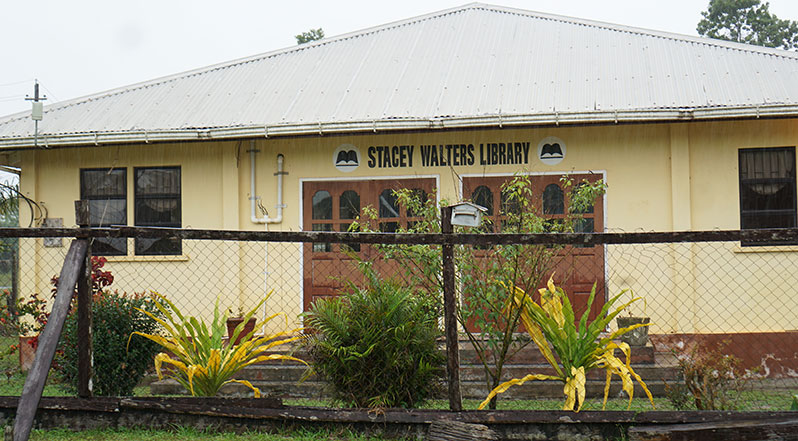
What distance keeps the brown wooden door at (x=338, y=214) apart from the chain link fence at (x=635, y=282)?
Result: 3 cm

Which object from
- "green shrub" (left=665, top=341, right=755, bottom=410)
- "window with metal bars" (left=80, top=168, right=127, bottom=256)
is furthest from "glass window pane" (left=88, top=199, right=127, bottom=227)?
"green shrub" (left=665, top=341, right=755, bottom=410)

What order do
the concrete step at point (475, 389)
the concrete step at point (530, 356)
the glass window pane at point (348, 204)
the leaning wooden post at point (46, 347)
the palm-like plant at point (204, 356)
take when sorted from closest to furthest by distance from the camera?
the leaning wooden post at point (46, 347) → the palm-like plant at point (204, 356) → the concrete step at point (475, 389) → the concrete step at point (530, 356) → the glass window pane at point (348, 204)

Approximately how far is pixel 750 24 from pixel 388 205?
86.9 feet

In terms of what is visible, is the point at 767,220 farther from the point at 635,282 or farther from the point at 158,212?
the point at 158,212

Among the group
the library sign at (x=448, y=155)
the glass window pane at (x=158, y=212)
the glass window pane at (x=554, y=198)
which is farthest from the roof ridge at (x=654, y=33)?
the glass window pane at (x=158, y=212)

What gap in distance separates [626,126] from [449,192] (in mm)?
2381

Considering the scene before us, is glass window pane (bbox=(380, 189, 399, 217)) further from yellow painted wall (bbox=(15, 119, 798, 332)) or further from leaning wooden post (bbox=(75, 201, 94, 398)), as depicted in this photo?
leaning wooden post (bbox=(75, 201, 94, 398))

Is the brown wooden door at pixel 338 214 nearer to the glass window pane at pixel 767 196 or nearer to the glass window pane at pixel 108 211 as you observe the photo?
the glass window pane at pixel 108 211

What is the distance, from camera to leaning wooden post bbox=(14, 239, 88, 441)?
494 cm

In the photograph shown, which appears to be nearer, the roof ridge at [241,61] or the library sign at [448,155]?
the library sign at [448,155]

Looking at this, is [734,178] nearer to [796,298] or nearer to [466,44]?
[796,298]

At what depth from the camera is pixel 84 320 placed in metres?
5.80

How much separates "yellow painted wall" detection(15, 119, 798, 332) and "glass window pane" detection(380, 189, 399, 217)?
27 cm

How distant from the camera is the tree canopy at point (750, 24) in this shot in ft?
97.0
